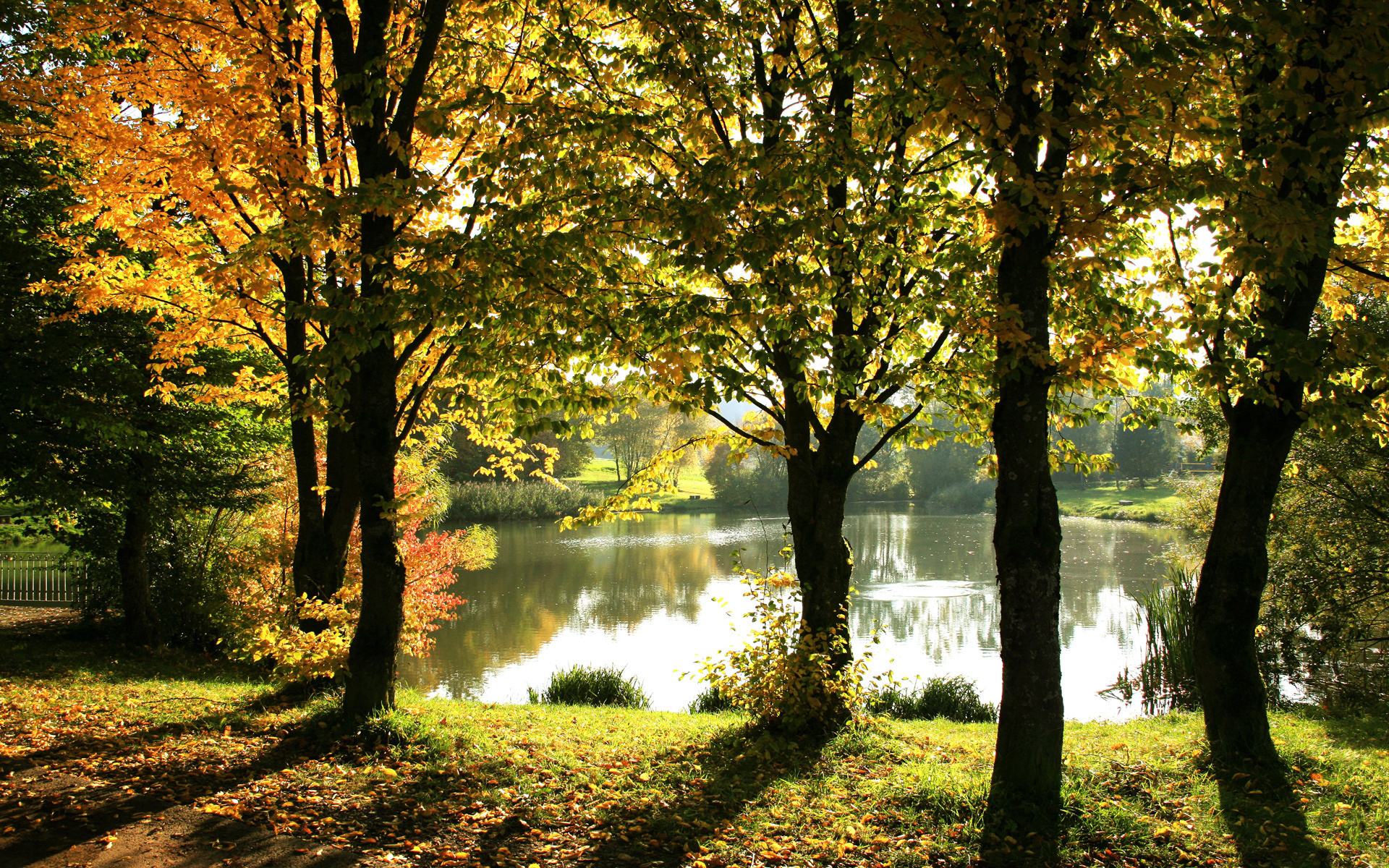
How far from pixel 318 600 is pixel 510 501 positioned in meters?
29.3

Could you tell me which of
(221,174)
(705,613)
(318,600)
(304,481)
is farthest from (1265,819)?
(705,613)

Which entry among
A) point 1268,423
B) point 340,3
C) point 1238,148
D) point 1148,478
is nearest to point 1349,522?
point 1268,423

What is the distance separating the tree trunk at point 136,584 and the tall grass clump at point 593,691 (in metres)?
5.49

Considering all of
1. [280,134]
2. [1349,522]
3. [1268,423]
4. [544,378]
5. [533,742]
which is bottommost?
[533,742]

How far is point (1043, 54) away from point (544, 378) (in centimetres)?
365

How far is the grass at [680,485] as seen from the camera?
4750cm

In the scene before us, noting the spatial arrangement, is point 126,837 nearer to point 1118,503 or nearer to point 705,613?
point 705,613

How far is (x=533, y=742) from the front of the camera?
5.94 m

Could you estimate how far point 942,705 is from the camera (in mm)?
9461

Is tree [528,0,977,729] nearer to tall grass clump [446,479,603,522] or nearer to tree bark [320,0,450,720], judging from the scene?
tree bark [320,0,450,720]

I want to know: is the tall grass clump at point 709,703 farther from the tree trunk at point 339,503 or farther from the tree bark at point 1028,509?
the tree bark at point 1028,509

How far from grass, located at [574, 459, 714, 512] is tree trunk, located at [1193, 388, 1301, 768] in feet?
98.2

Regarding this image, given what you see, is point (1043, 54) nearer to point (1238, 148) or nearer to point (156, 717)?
point (1238, 148)

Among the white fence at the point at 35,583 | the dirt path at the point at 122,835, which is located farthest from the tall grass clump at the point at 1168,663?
the white fence at the point at 35,583
